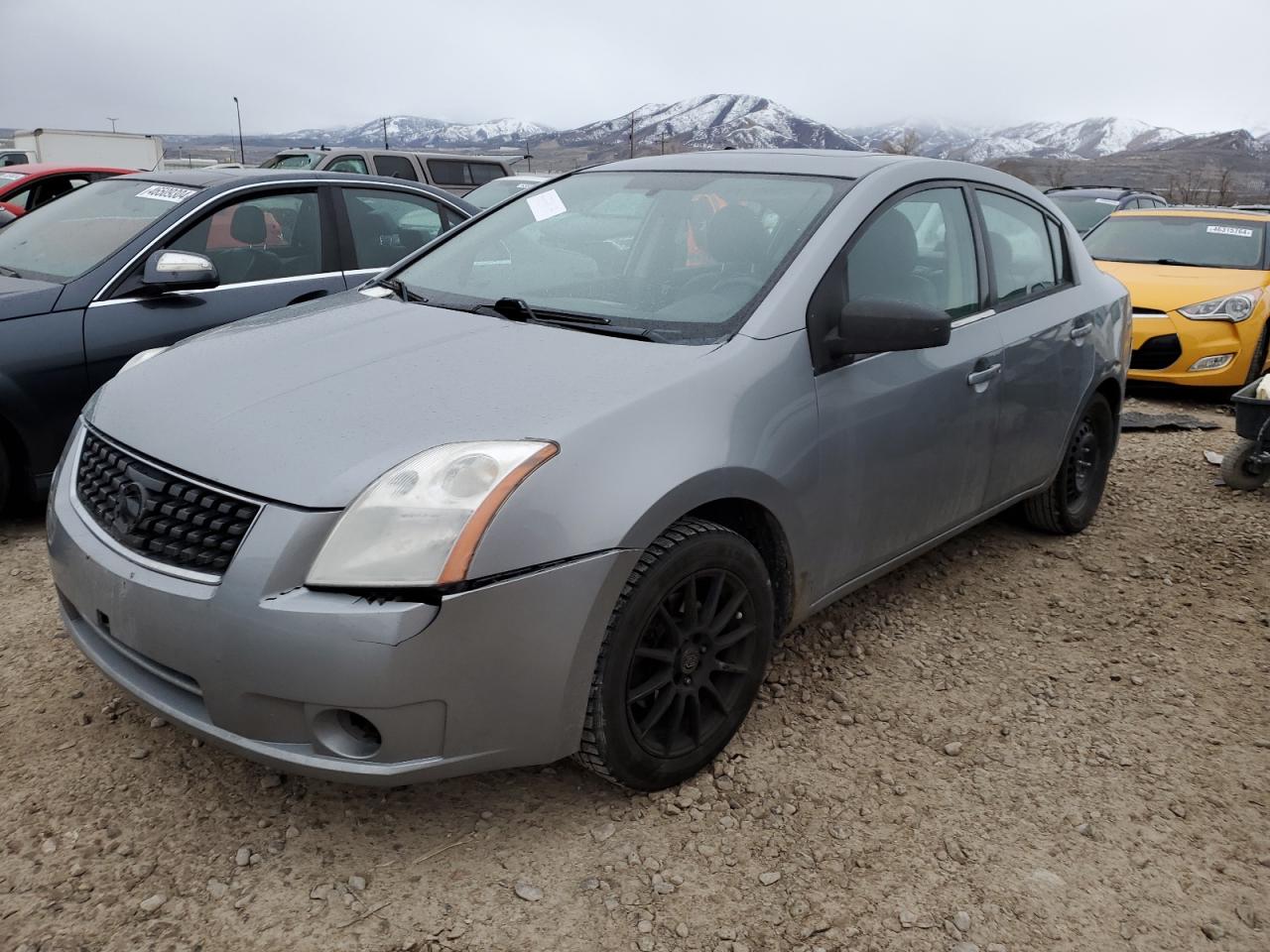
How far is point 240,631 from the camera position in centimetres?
205

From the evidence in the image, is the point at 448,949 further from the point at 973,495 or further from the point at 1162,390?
the point at 1162,390

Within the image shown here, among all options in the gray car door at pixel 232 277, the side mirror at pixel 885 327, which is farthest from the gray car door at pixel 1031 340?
the gray car door at pixel 232 277

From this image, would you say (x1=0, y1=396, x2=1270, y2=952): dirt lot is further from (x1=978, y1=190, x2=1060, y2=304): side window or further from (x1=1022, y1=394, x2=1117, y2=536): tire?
(x1=978, y1=190, x2=1060, y2=304): side window

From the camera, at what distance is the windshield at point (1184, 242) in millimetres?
8336

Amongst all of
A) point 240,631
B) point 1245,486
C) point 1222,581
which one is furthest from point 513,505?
point 1245,486

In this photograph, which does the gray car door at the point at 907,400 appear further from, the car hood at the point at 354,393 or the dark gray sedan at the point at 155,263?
the dark gray sedan at the point at 155,263

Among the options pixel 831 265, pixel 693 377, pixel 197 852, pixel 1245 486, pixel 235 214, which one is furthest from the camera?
pixel 1245 486

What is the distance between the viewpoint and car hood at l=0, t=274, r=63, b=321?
13.6 feet

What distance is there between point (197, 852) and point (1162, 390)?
789 cm

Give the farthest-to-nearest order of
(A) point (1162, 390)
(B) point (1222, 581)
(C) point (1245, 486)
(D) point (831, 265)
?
(A) point (1162, 390)
(C) point (1245, 486)
(B) point (1222, 581)
(D) point (831, 265)

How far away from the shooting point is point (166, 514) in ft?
7.32

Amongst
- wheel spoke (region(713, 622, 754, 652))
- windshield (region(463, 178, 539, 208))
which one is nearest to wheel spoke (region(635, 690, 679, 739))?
wheel spoke (region(713, 622, 754, 652))

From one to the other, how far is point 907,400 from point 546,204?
1450 millimetres

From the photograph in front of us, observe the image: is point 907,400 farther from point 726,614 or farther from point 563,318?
point 563,318
